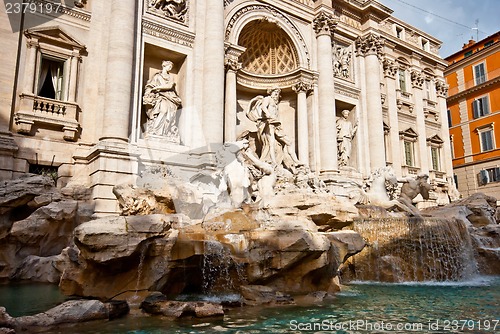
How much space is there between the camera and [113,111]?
11.0m

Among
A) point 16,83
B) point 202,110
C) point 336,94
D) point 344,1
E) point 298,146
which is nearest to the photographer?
point 16,83

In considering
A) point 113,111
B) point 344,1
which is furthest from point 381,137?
point 113,111

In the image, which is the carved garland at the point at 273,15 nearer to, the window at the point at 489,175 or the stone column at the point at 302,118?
the stone column at the point at 302,118

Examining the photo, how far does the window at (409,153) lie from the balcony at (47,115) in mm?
16872

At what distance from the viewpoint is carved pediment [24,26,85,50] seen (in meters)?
10.9

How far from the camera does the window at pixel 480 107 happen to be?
26.1m

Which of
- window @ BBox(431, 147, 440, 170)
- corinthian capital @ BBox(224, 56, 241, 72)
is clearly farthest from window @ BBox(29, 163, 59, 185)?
window @ BBox(431, 147, 440, 170)

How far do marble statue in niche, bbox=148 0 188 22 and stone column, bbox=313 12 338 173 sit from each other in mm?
6420

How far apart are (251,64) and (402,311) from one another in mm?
13504

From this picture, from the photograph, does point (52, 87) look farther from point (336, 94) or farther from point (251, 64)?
point (336, 94)

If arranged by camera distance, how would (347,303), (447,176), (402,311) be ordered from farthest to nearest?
1. (447,176)
2. (347,303)
3. (402,311)

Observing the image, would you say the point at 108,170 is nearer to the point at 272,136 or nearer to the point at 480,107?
the point at 272,136

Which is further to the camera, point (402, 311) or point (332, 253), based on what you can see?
point (332, 253)

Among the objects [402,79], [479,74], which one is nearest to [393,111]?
[402,79]
